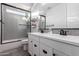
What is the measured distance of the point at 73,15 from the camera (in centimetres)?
112

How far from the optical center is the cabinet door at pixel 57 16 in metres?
1.29

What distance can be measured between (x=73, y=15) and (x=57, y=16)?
38 cm

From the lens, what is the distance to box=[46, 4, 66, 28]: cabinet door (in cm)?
129

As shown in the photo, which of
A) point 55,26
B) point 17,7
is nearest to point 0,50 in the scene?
point 17,7

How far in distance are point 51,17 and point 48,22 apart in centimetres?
19

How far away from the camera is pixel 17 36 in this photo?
2.67m

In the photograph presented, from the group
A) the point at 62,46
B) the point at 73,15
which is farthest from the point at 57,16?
the point at 62,46

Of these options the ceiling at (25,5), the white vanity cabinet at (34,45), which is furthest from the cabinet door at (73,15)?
the ceiling at (25,5)

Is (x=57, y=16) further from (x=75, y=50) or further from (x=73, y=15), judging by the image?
(x=75, y=50)

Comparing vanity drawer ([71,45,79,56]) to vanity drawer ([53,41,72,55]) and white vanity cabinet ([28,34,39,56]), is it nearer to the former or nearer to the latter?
vanity drawer ([53,41,72,55])

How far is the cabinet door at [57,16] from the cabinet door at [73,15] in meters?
0.11

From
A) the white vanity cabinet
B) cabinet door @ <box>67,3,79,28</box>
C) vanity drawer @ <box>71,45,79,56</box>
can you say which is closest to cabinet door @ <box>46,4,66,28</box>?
cabinet door @ <box>67,3,79,28</box>

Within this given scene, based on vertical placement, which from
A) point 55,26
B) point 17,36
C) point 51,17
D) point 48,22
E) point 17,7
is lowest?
point 17,36

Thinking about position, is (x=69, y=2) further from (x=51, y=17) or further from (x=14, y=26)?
(x=14, y=26)
